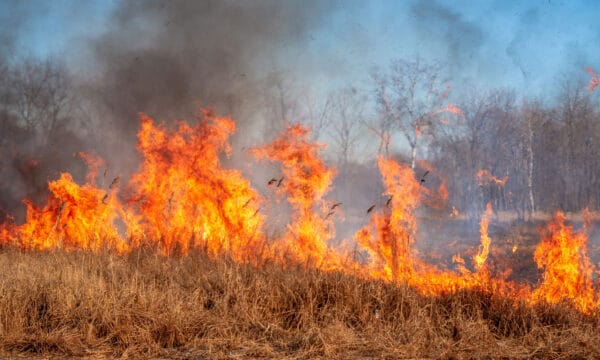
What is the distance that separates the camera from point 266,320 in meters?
6.00

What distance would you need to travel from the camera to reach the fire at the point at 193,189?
35.4ft

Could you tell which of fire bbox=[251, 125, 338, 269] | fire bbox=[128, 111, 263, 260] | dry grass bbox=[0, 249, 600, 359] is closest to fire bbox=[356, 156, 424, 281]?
fire bbox=[251, 125, 338, 269]

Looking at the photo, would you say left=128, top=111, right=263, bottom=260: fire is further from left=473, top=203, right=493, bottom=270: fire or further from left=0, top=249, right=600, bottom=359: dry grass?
left=473, top=203, right=493, bottom=270: fire

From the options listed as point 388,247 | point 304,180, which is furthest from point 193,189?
point 388,247

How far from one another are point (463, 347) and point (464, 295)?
1560mm

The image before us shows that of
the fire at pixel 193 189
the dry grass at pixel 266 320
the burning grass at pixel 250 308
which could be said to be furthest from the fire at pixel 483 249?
the fire at pixel 193 189

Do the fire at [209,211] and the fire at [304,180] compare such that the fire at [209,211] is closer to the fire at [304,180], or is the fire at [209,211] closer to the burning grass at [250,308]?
the fire at [304,180]

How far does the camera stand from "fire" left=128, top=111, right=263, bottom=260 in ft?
35.4

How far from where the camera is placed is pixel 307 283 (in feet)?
21.4

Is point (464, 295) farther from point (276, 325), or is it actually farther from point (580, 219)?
point (580, 219)

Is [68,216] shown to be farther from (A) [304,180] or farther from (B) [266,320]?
(B) [266,320]

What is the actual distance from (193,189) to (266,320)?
5.71 m

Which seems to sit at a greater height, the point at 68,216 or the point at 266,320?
the point at 68,216

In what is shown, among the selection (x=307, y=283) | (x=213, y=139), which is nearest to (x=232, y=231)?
(x=213, y=139)
